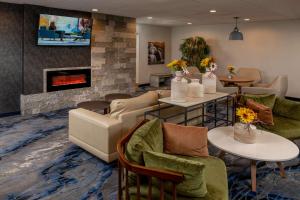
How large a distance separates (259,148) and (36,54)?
4976mm

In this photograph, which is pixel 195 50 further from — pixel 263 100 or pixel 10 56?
pixel 10 56

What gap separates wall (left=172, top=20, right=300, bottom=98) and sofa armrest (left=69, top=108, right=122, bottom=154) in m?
6.67

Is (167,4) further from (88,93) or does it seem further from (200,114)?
A: (88,93)

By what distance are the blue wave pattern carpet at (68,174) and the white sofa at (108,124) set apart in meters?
0.20

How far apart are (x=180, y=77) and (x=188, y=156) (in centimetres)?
126

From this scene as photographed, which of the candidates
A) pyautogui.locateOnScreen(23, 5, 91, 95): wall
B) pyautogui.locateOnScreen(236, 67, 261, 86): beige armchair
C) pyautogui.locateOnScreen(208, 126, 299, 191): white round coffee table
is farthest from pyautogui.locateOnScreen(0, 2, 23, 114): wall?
pyautogui.locateOnScreen(236, 67, 261, 86): beige armchair

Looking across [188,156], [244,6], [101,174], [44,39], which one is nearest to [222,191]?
[188,156]

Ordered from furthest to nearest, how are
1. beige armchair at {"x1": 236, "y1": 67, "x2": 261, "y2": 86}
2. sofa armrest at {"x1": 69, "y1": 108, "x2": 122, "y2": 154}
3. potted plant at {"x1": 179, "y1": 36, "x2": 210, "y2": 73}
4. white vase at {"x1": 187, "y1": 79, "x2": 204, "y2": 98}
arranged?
potted plant at {"x1": 179, "y1": 36, "x2": 210, "y2": 73}
beige armchair at {"x1": 236, "y1": 67, "x2": 261, "y2": 86}
white vase at {"x1": 187, "y1": 79, "x2": 204, "y2": 98}
sofa armrest at {"x1": 69, "y1": 108, "x2": 122, "y2": 154}

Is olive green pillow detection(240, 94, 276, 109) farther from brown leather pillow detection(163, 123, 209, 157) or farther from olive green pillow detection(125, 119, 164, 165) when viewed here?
olive green pillow detection(125, 119, 164, 165)

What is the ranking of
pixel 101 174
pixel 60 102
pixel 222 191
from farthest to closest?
pixel 60 102 → pixel 101 174 → pixel 222 191

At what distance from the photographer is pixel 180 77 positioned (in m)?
3.39

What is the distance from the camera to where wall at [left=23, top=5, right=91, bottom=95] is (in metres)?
5.46

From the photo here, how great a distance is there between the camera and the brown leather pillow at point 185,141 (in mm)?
2467

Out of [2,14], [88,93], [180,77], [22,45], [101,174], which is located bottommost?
[101,174]
